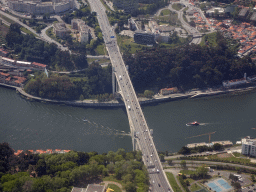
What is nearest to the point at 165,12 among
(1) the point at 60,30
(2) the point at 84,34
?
(2) the point at 84,34

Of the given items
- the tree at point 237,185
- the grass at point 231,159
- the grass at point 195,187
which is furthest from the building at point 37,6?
the tree at point 237,185

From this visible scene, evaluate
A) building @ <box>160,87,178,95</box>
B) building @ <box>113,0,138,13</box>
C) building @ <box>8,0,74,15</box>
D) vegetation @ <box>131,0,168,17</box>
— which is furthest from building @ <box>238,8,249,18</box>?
building @ <box>8,0,74,15</box>

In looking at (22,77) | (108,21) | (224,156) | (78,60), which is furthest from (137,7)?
(224,156)

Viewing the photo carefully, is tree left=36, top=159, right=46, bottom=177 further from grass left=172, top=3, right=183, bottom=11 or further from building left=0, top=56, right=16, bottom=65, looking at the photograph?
grass left=172, top=3, right=183, bottom=11

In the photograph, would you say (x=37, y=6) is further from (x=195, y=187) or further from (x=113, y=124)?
(x=195, y=187)

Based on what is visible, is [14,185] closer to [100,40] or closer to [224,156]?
[224,156]
